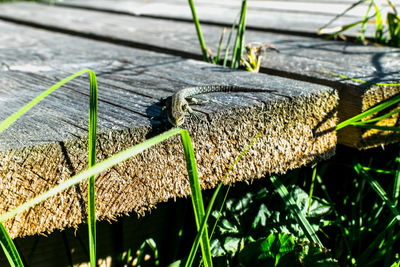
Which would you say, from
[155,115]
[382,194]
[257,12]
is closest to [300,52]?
[382,194]

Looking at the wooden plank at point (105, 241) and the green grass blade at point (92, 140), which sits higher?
the green grass blade at point (92, 140)

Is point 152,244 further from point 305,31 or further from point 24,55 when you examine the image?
point 305,31

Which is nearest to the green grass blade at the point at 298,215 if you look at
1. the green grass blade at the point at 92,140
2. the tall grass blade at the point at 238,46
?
the tall grass blade at the point at 238,46

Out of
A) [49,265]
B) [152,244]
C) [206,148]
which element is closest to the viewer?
[206,148]

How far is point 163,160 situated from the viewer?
1.11 meters

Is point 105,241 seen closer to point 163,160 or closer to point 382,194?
point 163,160

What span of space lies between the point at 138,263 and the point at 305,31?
151 centimetres

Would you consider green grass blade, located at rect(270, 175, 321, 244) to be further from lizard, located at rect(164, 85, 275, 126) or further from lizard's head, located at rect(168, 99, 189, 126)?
lizard's head, located at rect(168, 99, 189, 126)

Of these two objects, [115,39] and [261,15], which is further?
[261,15]

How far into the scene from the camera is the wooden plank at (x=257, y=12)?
2.77 meters

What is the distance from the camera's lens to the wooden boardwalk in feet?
3.35

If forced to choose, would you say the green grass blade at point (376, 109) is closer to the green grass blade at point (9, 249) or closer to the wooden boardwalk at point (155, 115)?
the wooden boardwalk at point (155, 115)

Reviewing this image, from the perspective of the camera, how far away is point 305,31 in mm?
2553

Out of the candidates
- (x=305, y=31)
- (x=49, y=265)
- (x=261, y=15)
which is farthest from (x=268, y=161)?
(x=261, y=15)
